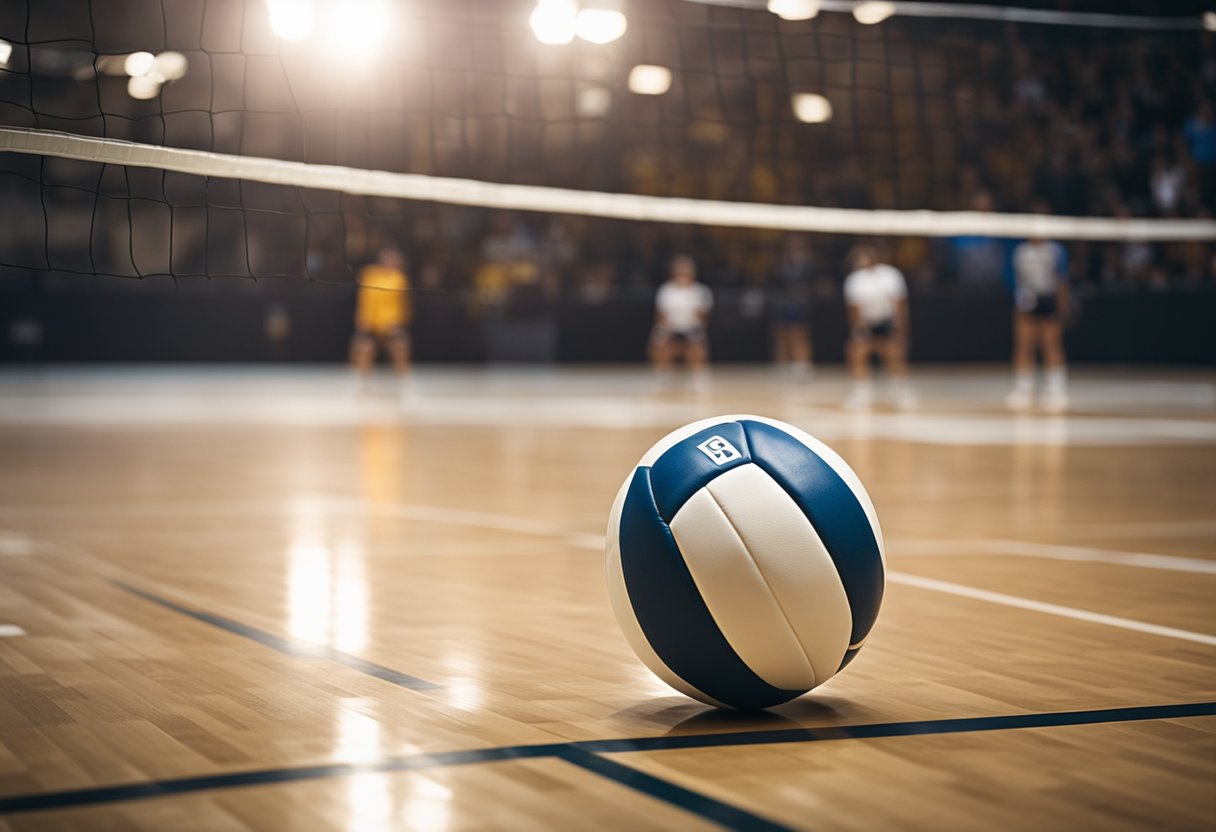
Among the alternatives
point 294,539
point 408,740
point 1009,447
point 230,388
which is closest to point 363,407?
point 230,388

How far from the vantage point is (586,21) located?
1861 cm

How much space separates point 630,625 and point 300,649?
4.07ft

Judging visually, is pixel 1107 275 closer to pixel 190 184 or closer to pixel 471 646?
pixel 190 184

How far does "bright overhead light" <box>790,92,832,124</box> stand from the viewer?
26.2 meters

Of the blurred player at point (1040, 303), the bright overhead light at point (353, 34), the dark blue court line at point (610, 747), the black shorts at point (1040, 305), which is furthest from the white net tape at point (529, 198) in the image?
the bright overhead light at point (353, 34)

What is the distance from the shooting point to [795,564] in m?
3.70

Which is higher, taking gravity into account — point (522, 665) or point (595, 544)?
point (595, 544)

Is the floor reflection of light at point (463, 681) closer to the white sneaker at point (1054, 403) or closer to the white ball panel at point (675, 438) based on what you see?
the white ball panel at point (675, 438)

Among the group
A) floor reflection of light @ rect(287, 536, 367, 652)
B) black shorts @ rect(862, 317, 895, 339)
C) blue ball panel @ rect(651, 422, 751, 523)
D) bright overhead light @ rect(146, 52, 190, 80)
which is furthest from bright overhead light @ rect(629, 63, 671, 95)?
blue ball panel @ rect(651, 422, 751, 523)

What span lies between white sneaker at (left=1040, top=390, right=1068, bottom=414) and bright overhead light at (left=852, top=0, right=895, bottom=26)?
261 inches

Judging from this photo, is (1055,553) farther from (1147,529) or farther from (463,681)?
(463,681)

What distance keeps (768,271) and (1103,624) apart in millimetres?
23962

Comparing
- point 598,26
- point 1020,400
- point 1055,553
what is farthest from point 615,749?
point 598,26

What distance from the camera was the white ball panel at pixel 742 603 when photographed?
→ 367cm
